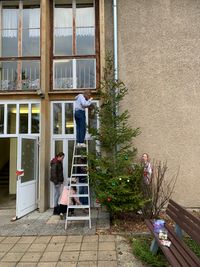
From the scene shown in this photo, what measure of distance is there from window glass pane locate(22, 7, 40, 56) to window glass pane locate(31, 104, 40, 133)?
179 centimetres

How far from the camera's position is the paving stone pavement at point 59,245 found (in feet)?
18.2

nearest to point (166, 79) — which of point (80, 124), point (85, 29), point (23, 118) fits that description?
point (80, 124)

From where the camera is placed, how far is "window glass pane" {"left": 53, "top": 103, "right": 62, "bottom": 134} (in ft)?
33.3

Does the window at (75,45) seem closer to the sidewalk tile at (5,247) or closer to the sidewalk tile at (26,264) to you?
the sidewalk tile at (5,247)

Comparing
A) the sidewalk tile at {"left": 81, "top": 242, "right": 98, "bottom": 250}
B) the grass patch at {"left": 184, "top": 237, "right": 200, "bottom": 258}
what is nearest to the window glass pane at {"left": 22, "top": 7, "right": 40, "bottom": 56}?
the sidewalk tile at {"left": 81, "top": 242, "right": 98, "bottom": 250}

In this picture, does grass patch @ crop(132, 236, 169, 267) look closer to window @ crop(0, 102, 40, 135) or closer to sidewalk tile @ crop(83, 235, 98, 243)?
sidewalk tile @ crop(83, 235, 98, 243)

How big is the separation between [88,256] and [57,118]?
17.5ft

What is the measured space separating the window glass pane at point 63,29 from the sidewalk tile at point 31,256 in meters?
6.61

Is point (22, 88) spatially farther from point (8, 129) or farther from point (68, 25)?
point (68, 25)

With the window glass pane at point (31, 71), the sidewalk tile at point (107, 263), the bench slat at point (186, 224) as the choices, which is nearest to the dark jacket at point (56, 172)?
the window glass pane at point (31, 71)

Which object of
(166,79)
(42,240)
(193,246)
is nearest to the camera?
(193,246)

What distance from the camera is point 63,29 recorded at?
414 inches

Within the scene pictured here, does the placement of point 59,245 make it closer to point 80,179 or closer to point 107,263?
point 107,263

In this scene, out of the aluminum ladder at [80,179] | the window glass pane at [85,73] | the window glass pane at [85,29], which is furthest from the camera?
the window glass pane at [85,29]
